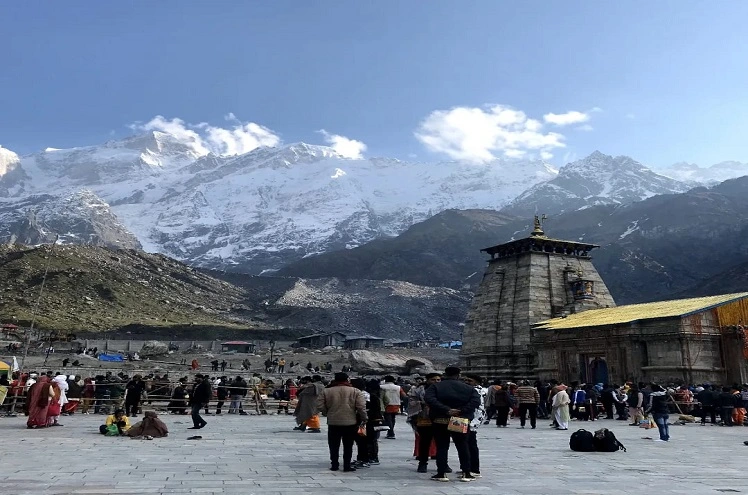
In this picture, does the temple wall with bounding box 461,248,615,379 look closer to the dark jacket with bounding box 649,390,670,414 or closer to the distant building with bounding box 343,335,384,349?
the dark jacket with bounding box 649,390,670,414

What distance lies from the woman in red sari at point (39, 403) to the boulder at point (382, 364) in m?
36.7

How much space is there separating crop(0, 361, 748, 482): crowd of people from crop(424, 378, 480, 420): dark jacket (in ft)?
0.05

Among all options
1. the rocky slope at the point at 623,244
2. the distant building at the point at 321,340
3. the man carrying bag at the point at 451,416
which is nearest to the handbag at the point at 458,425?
the man carrying bag at the point at 451,416

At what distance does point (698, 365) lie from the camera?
25734 millimetres

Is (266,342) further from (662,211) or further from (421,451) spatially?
(662,211)

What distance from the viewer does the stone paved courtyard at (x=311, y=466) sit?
7.68 meters

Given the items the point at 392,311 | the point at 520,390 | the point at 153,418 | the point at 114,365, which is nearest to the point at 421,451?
the point at 153,418

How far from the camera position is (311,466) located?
9812 mm

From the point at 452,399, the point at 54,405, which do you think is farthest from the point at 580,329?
the point at 452,399

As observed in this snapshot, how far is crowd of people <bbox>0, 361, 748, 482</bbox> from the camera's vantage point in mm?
8805

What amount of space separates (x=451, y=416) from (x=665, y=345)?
825 inches

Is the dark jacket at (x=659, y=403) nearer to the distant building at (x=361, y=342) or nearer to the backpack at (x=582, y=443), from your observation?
the backpack at (x=582, y=443)

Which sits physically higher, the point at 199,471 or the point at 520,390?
the point at 520,390

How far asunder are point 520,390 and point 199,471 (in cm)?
1166
